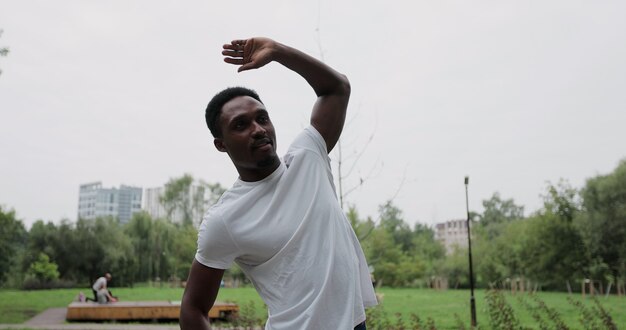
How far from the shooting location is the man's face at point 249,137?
67.8 inches

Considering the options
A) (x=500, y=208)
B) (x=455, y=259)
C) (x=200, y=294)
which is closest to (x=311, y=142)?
(x=200, y=294)

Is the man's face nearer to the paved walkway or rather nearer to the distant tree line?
the paved walkway

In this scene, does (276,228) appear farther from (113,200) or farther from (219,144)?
(113,200)

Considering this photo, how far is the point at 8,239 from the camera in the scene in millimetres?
35594

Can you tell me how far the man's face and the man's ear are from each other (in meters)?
0.06

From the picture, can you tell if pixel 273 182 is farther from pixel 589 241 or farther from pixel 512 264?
pixel 512 264

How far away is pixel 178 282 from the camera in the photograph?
43938mm

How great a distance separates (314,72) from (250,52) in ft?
0.77

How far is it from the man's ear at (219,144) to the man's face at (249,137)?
0.06 m

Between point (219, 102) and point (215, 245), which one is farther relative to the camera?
point (219, 102)

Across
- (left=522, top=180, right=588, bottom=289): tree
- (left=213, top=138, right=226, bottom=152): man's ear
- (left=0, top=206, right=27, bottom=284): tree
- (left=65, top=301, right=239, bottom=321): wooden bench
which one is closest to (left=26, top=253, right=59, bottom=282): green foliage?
(left=0, top=206, right=27, bottom=284): tree

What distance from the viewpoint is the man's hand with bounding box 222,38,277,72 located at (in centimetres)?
175

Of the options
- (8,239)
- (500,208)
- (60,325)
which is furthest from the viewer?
(500,208)

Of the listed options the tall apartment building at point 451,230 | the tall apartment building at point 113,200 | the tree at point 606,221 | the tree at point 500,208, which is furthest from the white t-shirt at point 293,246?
the tall apartment building at point 113,200
